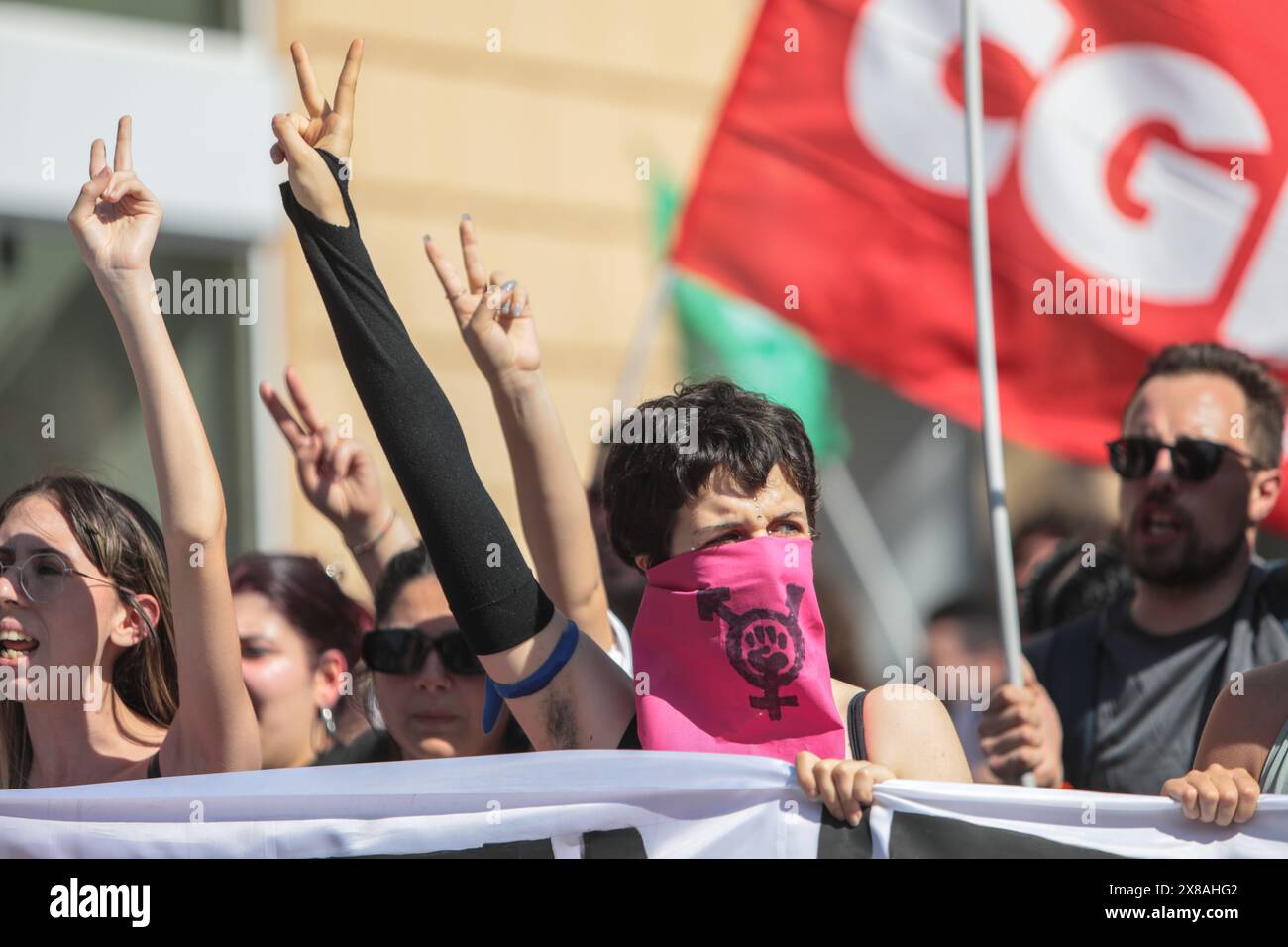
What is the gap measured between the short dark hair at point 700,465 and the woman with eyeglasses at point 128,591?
0.62 meters

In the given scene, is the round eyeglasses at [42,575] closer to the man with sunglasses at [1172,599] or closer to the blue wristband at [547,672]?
the blue wristband at [547,672]

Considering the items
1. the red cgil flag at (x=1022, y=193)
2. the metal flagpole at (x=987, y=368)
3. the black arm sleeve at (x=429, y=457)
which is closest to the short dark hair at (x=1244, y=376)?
the metal flagpole at (x=987, y=368)

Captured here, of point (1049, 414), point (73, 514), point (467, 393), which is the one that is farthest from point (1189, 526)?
point (467, 393)

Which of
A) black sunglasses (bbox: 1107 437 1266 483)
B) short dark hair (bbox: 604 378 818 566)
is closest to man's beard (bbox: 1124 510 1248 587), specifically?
black sunglasses (bbox: 1107 437 1266 483)

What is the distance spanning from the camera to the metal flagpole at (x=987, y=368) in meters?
3.60

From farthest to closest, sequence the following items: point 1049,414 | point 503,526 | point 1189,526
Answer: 1. point 1049,414
2. point 1189,526
3. point 503,526

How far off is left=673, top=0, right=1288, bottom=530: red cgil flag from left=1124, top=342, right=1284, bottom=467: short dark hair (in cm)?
63

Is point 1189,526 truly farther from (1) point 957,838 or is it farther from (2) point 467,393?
(2) point 467,393

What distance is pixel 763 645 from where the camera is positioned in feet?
8.54

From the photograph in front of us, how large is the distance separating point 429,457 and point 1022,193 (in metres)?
2.92

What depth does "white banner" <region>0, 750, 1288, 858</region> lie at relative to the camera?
246 centimetres

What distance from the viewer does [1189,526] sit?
3.92m

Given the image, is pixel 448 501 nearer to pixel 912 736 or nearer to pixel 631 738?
pixel 631 738
